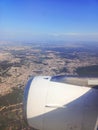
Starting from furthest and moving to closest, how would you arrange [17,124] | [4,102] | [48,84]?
[4,102] < [17,124] < [48,84]

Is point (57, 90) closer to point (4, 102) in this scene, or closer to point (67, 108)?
point (67, 108)

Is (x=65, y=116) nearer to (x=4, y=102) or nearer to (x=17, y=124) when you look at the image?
(x=17, y=124)

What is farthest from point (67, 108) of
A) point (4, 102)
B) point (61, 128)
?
point (4, 102)

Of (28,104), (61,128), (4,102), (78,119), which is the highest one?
(28,104)

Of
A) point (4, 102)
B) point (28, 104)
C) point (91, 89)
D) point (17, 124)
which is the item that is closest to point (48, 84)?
point (28, 104)

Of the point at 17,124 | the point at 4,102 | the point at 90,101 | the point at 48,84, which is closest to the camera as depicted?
the point at 90,101

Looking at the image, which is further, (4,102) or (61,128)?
(4,102)

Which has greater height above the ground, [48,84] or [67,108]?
[48,84]
